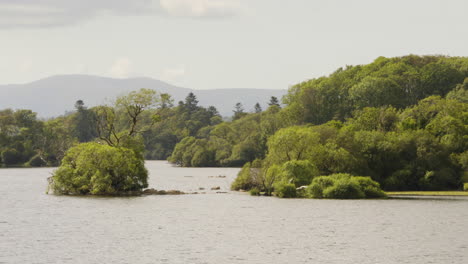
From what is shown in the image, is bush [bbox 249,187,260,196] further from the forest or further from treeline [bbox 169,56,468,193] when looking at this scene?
treeline [bbox 169,56,468,193]

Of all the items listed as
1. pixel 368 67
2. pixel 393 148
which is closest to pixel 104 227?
pixel 393 148

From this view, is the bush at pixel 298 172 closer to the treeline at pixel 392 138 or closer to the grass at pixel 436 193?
the treeline at pixel 392 138

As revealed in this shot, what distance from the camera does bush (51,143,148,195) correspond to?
7575 cm

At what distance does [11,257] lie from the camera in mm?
39625

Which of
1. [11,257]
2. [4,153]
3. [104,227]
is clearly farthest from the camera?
[4,153]

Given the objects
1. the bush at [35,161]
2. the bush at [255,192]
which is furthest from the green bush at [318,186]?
the bush at [35,161]

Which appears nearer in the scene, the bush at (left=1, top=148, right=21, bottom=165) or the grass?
the grass

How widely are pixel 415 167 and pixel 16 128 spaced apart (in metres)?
136

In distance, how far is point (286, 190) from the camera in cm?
7519

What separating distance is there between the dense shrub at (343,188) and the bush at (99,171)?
21041 millimetres

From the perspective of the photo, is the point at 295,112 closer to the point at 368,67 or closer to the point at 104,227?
the point at 368,67

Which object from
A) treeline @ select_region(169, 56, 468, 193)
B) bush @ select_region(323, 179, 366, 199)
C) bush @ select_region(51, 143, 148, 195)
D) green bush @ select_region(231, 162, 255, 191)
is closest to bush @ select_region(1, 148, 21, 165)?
treeline @ select_region(169, 56, 468, 193)

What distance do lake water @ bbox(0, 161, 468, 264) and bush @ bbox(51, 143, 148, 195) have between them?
328 centimetres

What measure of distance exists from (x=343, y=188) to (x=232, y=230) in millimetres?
25512
